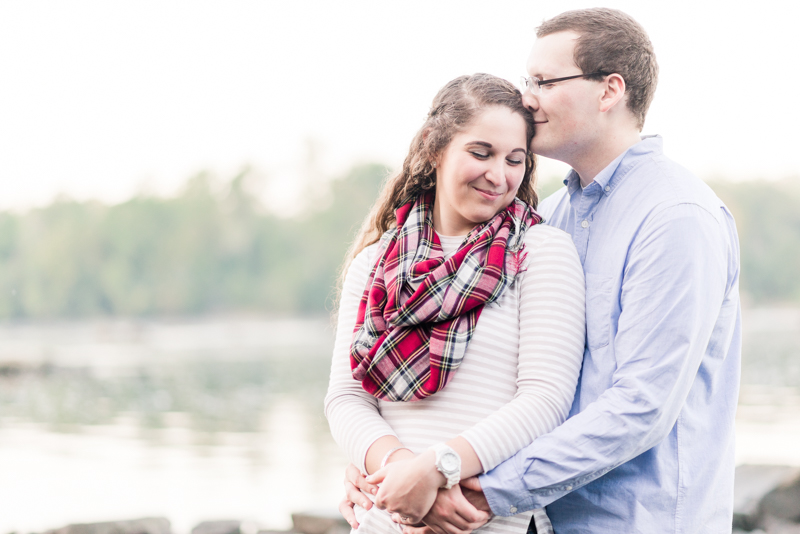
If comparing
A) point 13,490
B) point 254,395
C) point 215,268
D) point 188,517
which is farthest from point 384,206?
point 215,268

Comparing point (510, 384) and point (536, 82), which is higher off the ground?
point (536, 82)

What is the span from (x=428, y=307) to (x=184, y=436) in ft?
30.4

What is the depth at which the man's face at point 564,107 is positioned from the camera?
209cm

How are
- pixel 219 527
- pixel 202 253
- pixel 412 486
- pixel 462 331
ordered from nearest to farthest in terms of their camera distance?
1. pixel 412 486
2. pixel 462 331
3. pixel 219 527
4. pixel 202 253

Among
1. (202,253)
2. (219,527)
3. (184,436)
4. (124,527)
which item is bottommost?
(202,253)

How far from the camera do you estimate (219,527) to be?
529cm

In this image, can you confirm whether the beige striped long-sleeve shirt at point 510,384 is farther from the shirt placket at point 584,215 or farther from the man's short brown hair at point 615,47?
the man's short brown hair at point 615,47

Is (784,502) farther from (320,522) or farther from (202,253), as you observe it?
(202,253)

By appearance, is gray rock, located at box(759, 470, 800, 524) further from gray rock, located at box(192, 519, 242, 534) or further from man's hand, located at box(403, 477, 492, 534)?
man's hand, located at box(403, 477, 492, 534)

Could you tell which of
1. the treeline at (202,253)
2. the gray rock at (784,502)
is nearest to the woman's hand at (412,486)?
the gray rock at (784,502)

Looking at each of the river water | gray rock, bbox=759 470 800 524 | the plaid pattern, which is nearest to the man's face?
the plaid pattern

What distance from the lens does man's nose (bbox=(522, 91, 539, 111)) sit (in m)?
2.08

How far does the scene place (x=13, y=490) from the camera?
24.0 feet

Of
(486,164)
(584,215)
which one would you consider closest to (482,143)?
(486,164)
